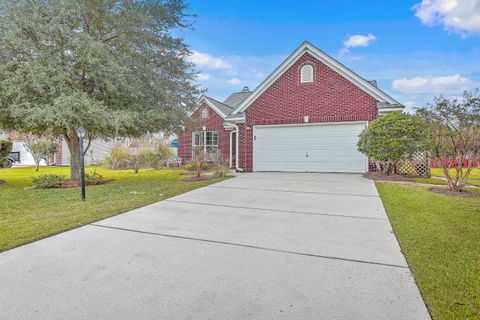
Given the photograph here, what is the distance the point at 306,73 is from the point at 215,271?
11.1 metres

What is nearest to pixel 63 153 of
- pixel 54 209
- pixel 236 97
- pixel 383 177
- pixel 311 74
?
pixel 236 97

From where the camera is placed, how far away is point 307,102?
12180 millimetres

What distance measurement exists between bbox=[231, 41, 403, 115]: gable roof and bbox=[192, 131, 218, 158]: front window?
575 cm

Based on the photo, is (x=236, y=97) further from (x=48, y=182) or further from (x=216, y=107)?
(x=48, y=182)

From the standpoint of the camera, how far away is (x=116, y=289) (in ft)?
7.93

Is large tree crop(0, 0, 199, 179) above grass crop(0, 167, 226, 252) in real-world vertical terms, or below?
above

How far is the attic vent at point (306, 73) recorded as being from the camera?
12.1 metres

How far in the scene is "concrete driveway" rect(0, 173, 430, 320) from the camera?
2.13 meters

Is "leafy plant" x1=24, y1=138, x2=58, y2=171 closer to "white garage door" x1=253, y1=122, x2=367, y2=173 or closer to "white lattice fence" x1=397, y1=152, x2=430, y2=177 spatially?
"white garage door" x1=253, y1=122, x2=367, y2=173

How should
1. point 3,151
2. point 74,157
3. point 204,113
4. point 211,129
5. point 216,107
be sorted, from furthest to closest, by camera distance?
point 204,113 < point 211,129 < point 216,107 < point 3,151 < point 74,157

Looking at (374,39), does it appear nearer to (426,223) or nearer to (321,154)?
(321,154)

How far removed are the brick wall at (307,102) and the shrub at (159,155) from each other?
6.54 m

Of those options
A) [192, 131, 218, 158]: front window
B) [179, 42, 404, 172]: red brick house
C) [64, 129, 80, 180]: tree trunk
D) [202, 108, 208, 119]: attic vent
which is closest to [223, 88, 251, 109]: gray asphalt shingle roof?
[202, 108, 208, 119]: attic vent

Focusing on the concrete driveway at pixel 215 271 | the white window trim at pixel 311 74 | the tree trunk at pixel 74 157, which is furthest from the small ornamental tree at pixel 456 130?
the tree trunk at pixel 74 157
